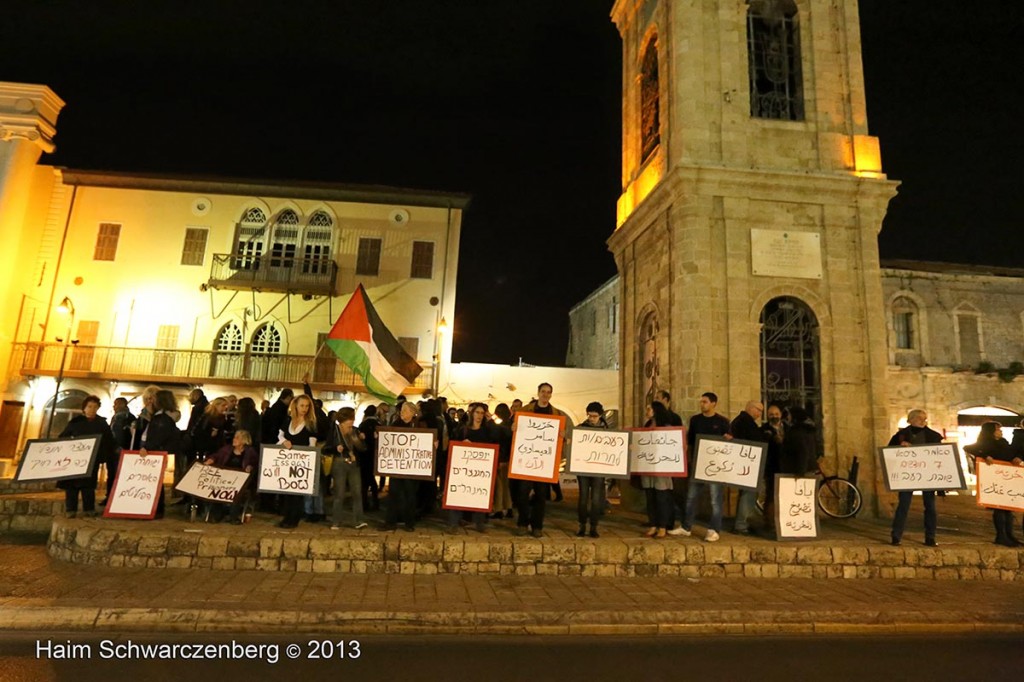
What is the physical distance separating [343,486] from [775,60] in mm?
12939

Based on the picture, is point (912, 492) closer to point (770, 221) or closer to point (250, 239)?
point (770, 221)

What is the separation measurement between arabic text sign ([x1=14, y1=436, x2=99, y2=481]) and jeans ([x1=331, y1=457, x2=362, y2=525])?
137 inches

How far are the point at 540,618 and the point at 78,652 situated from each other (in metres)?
3.91

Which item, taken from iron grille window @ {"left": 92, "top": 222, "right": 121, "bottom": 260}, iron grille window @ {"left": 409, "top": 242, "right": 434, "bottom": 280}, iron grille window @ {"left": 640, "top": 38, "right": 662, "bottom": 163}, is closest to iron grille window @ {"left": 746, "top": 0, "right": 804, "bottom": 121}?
iron grille window @ {"left": 640, "top": 38, "right": 662, "bottom": 163}

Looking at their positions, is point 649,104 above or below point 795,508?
above

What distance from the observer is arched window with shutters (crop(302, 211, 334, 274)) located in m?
25.2

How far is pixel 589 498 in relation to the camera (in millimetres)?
8406

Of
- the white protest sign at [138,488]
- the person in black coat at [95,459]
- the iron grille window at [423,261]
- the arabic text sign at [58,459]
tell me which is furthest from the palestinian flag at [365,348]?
the iron grille window at [423,261]

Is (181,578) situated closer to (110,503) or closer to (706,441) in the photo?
(110,503)

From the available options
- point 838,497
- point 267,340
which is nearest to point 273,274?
point 267,340

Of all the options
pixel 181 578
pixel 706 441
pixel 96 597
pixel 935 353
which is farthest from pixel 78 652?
pixel 935 353

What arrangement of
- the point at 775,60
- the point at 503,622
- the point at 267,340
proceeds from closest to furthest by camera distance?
the point at 503,622
the point at 775,60
the point at 267,340

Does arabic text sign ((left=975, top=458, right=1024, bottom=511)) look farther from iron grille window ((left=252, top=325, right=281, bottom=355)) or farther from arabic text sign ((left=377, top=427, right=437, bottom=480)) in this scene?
iron grille window ((left=252, top=325, right=281, bottom=355))

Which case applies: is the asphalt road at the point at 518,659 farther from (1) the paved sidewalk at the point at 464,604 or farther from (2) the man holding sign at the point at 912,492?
(2) the man holding sign at the point at 912,492
